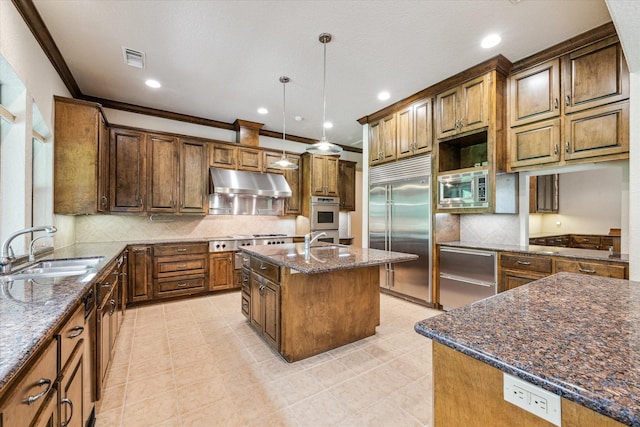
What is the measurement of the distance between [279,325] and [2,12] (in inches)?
116

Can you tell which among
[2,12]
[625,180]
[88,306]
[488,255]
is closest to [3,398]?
[88,306]

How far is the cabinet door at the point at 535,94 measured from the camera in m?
2.89

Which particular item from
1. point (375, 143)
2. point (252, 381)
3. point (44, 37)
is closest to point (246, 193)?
point (375, 143)

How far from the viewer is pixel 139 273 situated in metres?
3.84

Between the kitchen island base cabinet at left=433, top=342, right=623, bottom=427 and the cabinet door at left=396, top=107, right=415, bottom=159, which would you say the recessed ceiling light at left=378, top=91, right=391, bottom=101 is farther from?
the kitchen island base cabinet at left=433, top=342, right=623, bottom=427

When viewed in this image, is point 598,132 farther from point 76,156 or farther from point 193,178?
point 76,156

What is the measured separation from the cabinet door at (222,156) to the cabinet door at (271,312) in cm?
275

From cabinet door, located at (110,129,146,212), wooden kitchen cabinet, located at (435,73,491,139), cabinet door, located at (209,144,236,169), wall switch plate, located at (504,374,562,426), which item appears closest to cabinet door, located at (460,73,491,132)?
wooden kitchen cabinet, located at (435,73,491,139)

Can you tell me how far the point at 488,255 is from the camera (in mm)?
3168

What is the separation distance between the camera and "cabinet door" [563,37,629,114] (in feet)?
8.20

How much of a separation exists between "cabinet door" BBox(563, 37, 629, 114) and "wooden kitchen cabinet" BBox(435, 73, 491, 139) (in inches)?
28.0

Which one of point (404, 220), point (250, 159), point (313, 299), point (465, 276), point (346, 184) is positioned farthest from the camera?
point (346, 184)

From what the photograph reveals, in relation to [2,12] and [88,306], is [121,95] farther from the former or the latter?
[88,306]

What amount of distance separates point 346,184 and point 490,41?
3.78m
